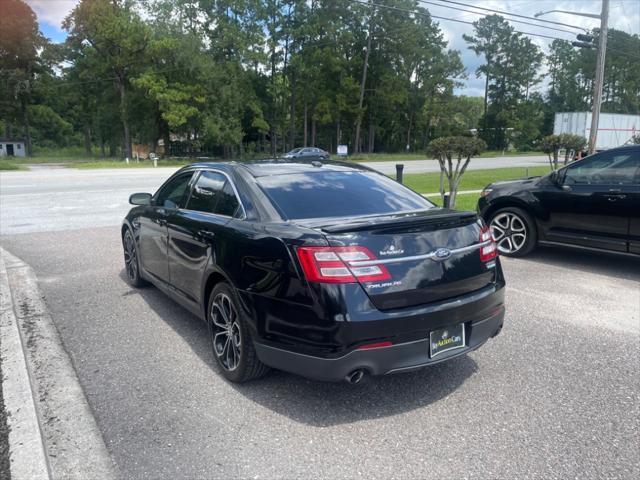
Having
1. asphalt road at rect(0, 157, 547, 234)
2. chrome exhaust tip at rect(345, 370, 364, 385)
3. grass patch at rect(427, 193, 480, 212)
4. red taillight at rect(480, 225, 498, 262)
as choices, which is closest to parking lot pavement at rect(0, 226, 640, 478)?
chrome exhaust tip at rect(345, 370, 364, 385)

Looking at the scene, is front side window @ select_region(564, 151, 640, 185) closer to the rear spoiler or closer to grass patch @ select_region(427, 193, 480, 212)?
the rear spoiler

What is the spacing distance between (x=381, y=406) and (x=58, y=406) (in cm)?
216

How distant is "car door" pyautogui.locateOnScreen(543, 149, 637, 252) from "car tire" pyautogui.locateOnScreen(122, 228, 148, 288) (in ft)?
18.1

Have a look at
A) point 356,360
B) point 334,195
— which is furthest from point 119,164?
point 356,360

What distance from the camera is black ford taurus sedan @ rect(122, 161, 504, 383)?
3.08 metres

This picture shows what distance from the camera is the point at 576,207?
22.8 ft

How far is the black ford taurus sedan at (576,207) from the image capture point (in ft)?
21.4

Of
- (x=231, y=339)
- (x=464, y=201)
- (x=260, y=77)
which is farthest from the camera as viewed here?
(x=260, y=77)

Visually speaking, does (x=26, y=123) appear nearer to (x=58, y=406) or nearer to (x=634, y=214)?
(x=58, y=406)

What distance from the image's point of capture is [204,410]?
3402 millimetres

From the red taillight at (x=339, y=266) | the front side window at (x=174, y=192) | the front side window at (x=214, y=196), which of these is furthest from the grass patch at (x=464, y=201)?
the red taillight at (x=339, y=266)

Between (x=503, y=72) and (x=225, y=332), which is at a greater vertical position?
(x=503, y=72)

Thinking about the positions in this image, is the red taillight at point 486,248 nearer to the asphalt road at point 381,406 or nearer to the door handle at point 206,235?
the asphalt road at point 381,406

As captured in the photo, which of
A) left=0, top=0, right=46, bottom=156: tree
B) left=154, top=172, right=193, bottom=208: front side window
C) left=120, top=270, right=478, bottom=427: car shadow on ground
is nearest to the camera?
left=120, top=270, right=478, bottom=427: car shadow on ground
